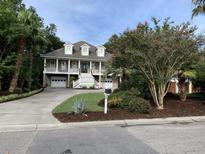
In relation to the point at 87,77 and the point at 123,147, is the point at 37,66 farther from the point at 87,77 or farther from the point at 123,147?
the point at 123,147

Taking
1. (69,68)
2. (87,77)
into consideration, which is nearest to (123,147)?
(87,77)

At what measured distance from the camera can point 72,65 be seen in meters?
46.9

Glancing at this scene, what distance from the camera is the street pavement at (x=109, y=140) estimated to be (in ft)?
21.7

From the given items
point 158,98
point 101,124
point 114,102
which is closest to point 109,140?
point 101,124

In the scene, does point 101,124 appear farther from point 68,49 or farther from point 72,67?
point 72,67

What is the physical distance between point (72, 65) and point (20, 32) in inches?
882

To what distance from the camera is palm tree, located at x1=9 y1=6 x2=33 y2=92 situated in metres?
24.7

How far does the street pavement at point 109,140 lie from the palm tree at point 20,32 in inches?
682

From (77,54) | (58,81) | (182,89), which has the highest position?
(77,54)

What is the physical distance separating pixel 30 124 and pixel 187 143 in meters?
6.07

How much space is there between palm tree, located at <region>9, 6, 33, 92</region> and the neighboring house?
1750 cm

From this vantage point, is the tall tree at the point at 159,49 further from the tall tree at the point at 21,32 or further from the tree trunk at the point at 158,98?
the tall tree at the point at 21,32

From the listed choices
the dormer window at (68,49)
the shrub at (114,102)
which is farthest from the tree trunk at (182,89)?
the dormer window at (68,49)

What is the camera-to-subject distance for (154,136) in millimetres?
8242
